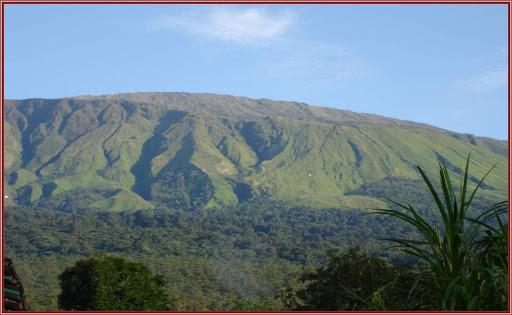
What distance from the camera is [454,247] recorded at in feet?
25.1

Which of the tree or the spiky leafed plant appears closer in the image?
the spiky leafed plant

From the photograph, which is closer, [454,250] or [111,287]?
[454,250]

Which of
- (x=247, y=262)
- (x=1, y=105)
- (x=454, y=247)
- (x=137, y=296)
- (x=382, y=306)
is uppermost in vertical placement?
(x=1, y=105)

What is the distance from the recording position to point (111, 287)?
4838cm

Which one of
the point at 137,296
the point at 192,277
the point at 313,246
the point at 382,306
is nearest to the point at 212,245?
the point at 313,246

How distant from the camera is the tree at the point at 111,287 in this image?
151ft

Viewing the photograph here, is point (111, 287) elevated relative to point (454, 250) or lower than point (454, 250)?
lower

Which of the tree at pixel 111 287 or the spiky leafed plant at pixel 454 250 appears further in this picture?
the tree at pixel 111 287

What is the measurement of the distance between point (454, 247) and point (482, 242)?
44 cm

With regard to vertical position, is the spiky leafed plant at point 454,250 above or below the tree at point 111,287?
above

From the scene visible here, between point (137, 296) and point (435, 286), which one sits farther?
point (137, 296)

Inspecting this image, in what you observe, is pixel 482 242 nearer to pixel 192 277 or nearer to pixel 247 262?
pixel 192 277

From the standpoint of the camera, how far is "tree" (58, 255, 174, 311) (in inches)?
1810

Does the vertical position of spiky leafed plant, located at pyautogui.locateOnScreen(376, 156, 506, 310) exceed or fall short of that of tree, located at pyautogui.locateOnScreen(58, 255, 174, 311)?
it exceeds it
